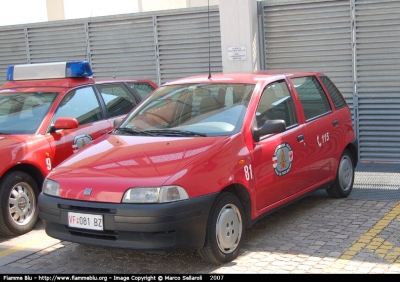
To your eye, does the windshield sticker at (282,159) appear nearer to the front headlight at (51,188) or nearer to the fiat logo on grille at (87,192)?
the fiat logo on grille at (87,192)

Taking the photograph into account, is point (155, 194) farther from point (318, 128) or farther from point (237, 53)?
point (237, 53)

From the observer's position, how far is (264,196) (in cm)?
588

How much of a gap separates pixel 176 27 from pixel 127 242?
254 inches

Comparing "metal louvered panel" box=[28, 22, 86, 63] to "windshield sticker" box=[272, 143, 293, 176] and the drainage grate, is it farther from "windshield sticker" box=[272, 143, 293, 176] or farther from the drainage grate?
"windshield sticker" box=[272, 143, 293, 176]

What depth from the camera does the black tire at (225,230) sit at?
5164 millimetres

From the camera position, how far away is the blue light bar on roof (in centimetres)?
774

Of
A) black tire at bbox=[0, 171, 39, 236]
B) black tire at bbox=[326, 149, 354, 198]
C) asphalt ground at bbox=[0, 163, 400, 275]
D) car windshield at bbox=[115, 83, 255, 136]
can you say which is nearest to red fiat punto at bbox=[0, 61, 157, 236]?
black tire at bbox=[0, 171, 39, 236]

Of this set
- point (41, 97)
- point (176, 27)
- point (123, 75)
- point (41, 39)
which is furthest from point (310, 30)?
point (41, 39)

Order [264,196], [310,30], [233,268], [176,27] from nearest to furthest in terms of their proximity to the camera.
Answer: [233,268]
[264,196]
[310,30]
[176,27]

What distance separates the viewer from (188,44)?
10.8 meters

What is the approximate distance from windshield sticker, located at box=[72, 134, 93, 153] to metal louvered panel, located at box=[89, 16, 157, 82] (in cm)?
406

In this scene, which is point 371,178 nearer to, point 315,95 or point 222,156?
point 315,95

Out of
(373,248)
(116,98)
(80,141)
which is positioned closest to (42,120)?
(80,141)

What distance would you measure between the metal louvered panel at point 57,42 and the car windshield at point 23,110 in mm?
4265
